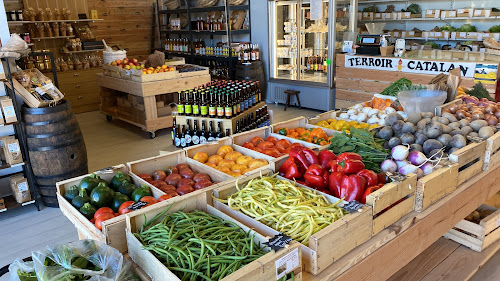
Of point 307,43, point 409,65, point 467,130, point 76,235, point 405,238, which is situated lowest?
point 76,235

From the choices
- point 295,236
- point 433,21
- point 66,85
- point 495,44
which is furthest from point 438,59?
point 66,85

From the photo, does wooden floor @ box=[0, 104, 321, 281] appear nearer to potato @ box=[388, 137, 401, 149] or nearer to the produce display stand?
the produce display stand

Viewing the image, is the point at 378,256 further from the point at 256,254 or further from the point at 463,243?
the point at 463,243

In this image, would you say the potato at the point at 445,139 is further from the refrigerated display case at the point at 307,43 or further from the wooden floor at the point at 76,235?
the refrigerated display case at the point at 307,43

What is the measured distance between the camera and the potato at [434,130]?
240 centimetres

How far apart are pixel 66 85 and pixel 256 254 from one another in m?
8.04

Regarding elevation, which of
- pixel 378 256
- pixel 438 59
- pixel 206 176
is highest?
pixel 438 59

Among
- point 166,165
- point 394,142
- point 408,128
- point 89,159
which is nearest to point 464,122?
point 408,128

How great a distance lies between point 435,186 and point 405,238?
1.18ft

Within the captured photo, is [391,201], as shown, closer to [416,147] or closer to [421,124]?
[416,147]

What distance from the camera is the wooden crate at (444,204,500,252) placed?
2.62 meters

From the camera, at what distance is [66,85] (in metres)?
8.24

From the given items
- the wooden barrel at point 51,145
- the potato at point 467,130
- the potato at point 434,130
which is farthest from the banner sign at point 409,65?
the wooden barrel at point 51,145

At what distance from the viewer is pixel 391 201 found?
1.82 meters
